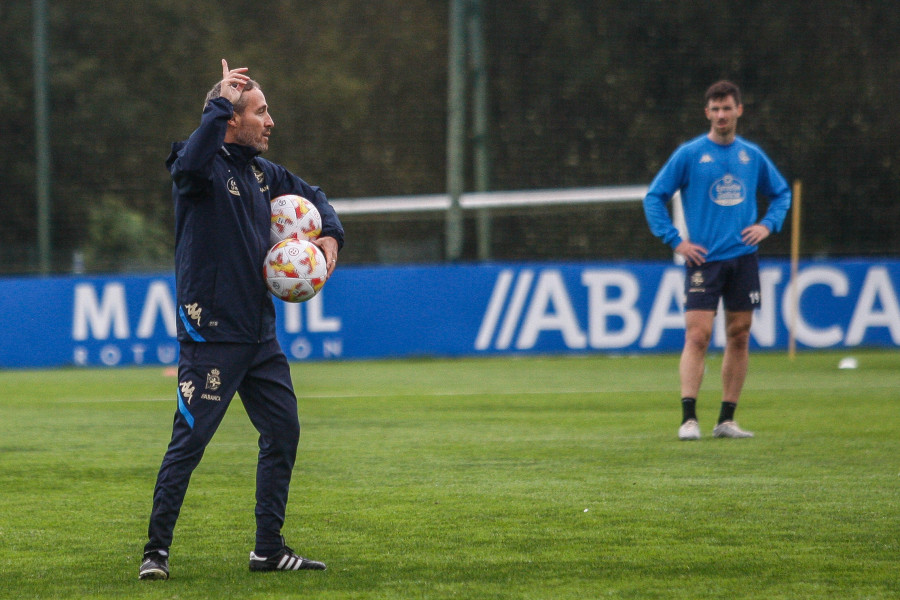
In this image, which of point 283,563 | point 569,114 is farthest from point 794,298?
point 283,563

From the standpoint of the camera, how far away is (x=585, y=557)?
4465 millimetres

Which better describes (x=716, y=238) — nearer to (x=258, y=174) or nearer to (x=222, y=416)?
(x=258, y=174)

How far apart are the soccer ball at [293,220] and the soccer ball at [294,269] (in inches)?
2.3

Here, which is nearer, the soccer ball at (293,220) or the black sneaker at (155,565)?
the black sneaker at (155,565)

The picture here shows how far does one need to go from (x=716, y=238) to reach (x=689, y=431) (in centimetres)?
108

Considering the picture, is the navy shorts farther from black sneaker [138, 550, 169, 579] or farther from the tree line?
the tree line

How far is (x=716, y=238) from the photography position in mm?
7566

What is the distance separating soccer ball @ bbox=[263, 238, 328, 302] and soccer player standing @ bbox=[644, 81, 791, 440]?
343 cm

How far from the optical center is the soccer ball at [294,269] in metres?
4.42

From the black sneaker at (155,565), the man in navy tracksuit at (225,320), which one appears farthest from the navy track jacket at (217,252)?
the black sneaker at (155,565)

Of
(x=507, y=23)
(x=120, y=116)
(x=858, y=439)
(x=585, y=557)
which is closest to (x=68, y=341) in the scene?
(x=120, y=116)

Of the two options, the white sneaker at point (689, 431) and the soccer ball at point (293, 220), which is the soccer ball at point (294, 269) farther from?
the white sneaker at point (689, 431)

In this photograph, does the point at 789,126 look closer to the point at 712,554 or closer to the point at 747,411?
the point at 747,411

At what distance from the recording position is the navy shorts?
755cm
